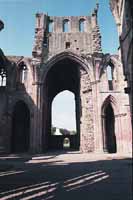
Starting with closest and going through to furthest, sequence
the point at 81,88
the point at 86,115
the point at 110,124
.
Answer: the point at 86,115 < the point at 81,88 < the point at 110,124

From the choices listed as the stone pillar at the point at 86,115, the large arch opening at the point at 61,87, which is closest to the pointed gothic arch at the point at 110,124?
the stone pillar at the point at 86,115

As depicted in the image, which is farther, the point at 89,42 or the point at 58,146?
the point at 58,146

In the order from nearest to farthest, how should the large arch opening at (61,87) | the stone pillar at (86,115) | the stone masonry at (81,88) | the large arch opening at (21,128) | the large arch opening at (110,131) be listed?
the stone masonry at (81,88) → the stone pillar at (86,115) → the large arch opening at (110,131) → the large arch opening at (21,128) → the large arch opening at (61,87)

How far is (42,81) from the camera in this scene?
19625mm

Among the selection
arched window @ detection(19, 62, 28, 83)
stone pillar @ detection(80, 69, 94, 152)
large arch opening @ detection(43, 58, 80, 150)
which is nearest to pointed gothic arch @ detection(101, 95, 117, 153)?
stone pillar @ detection(80, 69, 94, 152)

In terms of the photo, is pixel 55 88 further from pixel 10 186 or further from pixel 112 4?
pixel 10 186

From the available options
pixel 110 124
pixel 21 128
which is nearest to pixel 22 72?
pixel 21 128

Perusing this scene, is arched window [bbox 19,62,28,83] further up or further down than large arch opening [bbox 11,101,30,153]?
further up

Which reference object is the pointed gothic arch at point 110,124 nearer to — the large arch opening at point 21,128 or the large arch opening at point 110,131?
the large arch opening at point 110,131

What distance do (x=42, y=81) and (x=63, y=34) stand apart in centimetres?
658

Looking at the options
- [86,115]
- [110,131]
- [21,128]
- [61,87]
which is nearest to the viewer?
[86,115]

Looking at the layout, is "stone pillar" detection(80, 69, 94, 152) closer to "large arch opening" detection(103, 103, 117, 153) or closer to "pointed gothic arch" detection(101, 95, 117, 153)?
"pointed gothic arch" detection(101, 95, 117, 153)

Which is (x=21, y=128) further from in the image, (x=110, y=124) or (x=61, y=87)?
(x=110, y=124)

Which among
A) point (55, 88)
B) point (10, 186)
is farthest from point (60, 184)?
point (55, 88)
